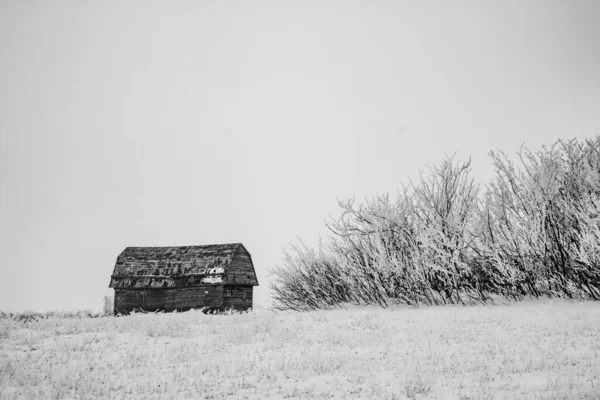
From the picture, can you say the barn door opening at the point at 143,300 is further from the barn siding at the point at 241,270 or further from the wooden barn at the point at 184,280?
the barn siding at the point at 241,270

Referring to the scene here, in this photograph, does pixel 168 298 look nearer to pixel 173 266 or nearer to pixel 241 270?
pixel 173 266

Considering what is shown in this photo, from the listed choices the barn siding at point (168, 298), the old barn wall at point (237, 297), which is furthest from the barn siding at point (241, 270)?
the barn siding at point (168, 298)

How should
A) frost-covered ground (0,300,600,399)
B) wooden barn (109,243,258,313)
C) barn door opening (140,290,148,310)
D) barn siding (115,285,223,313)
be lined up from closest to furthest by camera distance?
frost-covered ground (0,300,600,399)
barn siding (115,285,223,313)
wooden barn (109,243,258,313)
barn door opening (140,290,148,310)

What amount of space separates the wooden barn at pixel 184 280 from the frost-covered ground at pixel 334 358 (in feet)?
47.8

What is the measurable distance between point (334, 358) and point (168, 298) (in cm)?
2238

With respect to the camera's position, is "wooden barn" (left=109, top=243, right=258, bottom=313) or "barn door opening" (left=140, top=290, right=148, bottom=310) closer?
"wooden barn" (left=109, top=243, right=258, bottom=313)

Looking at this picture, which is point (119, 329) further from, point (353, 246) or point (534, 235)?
point (534, 235)

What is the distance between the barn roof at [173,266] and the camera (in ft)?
95.0

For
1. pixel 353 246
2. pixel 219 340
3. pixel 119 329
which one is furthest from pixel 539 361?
pixel 119 329

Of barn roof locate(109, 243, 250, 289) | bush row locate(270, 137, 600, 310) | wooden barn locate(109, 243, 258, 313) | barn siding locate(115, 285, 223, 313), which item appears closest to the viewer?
bush row locate(270, 137, 600, 310)

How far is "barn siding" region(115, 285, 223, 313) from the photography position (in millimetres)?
28516

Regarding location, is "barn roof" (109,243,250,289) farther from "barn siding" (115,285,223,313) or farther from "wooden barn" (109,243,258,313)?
"barn siding" (115,285,223,313)

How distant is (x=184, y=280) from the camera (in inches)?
1142

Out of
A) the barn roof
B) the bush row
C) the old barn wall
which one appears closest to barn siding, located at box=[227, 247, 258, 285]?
the barn roof
